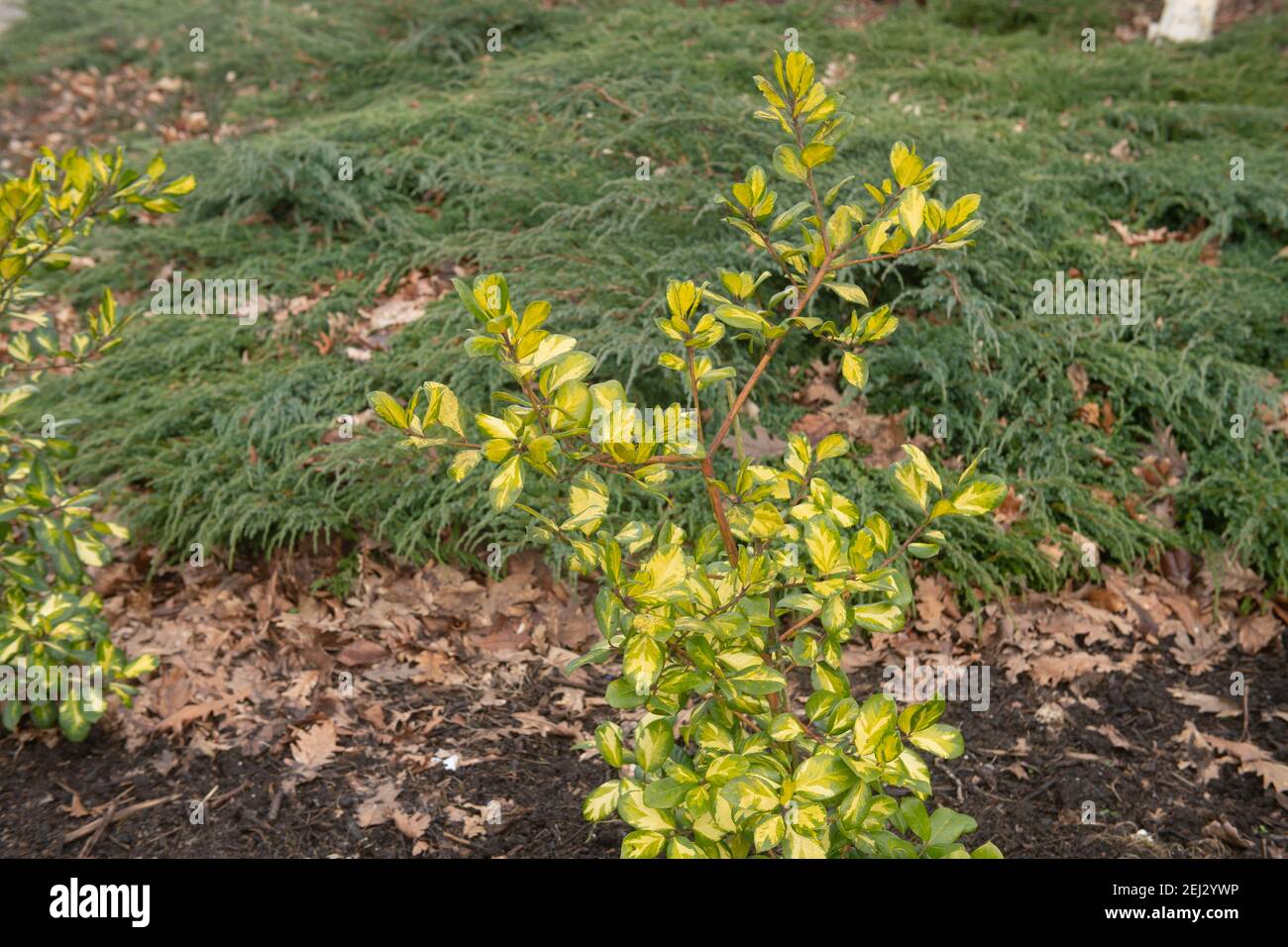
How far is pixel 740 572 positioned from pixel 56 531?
1832 mm

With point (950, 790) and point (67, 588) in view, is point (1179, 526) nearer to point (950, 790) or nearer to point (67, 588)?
point (950, 790)

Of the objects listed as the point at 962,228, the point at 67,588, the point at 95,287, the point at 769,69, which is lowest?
the point at 67,588

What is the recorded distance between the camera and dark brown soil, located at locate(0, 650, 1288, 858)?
2459mm

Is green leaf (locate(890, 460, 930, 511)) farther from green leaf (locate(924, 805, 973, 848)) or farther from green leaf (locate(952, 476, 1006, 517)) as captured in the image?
green leaf (locate(924, 805, 973, 848))

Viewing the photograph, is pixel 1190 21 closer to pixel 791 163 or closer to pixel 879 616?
pixel 791 163

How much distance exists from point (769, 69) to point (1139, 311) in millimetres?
2357

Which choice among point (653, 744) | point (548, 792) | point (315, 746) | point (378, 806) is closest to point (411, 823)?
point (378, 806)

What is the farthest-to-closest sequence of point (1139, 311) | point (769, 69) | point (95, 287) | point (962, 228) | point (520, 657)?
point (769, 69), point (95, 287), point (1139, 311), point (520, 657), point (962, 228)

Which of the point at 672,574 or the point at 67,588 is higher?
the point at 672,574

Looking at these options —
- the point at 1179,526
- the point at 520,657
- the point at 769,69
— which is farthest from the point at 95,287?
the point at 1179,526

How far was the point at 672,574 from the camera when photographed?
1552 millimetres

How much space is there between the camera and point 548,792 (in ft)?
8.56

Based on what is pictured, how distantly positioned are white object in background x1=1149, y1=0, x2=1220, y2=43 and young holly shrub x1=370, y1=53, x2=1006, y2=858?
20.4ft
